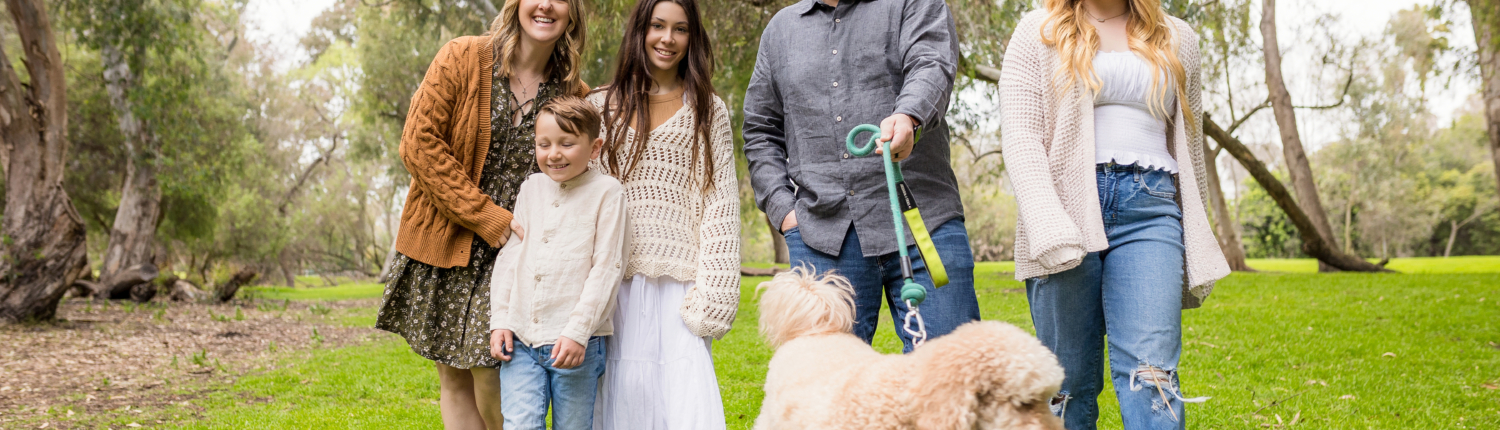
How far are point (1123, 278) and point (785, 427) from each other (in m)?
1.07

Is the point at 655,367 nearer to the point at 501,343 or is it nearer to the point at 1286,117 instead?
the point at 501,343

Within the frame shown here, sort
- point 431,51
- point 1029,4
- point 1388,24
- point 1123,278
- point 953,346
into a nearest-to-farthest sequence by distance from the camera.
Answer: point 953,346
point 1123,278
point 1029,4
point 431,51
point 1388,24

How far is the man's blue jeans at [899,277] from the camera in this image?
2477mm

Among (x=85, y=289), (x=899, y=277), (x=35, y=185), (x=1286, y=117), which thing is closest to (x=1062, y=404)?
(x=899, y=277)

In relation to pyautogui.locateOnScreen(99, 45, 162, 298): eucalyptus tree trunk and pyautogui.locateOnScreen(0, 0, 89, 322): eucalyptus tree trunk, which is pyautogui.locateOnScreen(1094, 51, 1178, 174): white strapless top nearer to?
pyautogui.locateOnScreen(0, 0, 89, 322): eucalyptus tree trunk

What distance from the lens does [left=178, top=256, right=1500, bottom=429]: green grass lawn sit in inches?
200

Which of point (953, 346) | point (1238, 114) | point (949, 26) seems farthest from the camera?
point (1238, 114)

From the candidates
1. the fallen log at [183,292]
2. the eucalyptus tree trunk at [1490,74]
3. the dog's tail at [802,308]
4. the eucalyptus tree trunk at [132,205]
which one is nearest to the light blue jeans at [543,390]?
the dog's tail at [802,308]

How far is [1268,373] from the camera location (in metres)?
6.26

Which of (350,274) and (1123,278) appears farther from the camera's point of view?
(350,274)

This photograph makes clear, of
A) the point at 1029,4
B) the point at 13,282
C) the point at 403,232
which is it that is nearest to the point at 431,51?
the point at 13,282

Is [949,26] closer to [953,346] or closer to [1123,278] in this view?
[1123,278]

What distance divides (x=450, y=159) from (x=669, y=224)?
27.1 inches

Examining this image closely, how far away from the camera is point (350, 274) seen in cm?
3834
